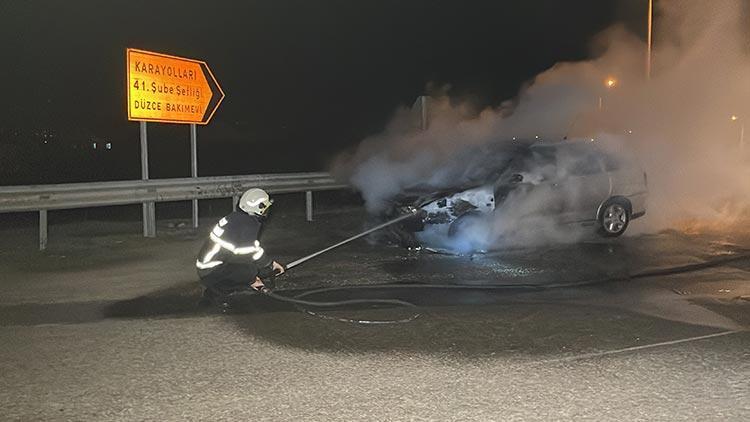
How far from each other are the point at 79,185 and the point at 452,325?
295 inches

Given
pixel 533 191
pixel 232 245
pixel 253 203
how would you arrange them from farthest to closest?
pixel 533 191, pixel 253 203, pixel 232 245

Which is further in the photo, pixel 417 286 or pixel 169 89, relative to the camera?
pixel 169 89

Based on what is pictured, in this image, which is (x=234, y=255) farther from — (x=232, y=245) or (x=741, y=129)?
(x=741, y=129)

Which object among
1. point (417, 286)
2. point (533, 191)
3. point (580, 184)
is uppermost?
point (580, 184)

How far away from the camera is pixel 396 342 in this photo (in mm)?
5594

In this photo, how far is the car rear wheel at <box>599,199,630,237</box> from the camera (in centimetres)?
1138

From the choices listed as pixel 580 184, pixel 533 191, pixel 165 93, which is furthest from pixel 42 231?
pixel 580 184

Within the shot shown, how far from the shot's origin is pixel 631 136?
43.0ft

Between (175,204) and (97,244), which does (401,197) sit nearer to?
(97,244)

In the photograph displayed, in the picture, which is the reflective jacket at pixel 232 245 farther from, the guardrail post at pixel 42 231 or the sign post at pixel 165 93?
the sign post at pixel 165 93

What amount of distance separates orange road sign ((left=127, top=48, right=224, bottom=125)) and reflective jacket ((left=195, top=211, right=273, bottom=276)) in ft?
21.1

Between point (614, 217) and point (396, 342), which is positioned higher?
point (614, 217)

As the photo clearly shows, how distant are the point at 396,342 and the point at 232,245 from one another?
85.6 inches

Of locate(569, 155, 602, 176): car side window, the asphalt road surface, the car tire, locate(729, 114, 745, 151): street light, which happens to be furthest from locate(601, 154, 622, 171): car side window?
locate(729, 114, 745, 151): street light
